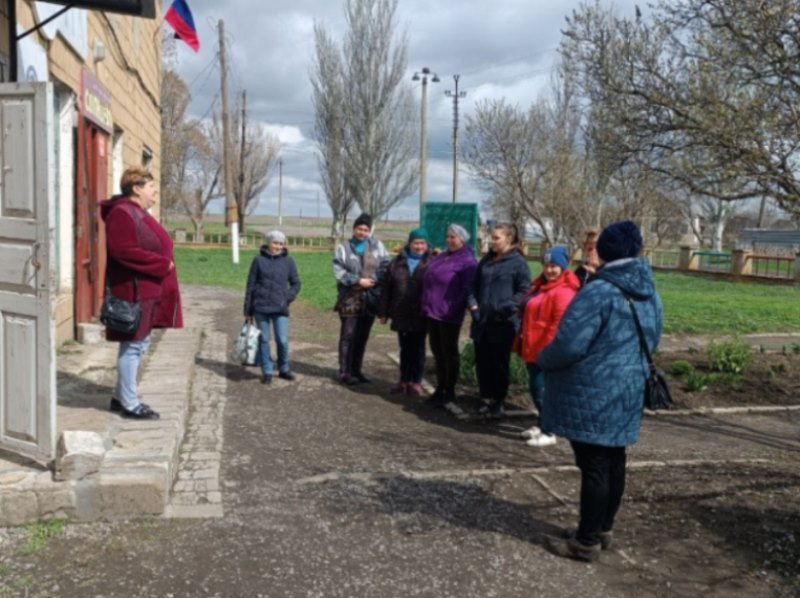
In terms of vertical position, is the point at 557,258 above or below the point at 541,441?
above

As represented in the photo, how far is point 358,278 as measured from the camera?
24.1 ft

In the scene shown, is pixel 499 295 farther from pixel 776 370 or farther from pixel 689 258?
pixel 689 258

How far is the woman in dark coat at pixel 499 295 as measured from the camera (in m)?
6.03

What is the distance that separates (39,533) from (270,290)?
3.75 meters

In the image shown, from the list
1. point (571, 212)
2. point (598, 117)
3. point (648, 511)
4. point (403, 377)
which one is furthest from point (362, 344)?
point (571, 212)

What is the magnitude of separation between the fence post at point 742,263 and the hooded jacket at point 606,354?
29.5m

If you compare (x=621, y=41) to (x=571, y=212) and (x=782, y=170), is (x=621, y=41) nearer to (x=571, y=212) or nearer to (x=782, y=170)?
(x=782, y=170)

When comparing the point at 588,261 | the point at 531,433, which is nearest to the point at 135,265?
the point at 531,433

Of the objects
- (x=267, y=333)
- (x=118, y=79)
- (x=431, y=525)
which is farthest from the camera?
(x=118, y=79)

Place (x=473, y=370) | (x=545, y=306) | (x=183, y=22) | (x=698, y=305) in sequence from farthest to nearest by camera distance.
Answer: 1. (x=698, y=305)
2. (x=183, y=22)
3. (x=473, y=370)
4. (x=545, y=306)

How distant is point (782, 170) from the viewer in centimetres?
621

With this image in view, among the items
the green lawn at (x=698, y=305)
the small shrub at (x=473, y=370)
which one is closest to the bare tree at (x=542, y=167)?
the green lawn at (x=698, y=305)

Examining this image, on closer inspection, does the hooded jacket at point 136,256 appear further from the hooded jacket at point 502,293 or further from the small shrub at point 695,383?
the small shrub at point 695,383

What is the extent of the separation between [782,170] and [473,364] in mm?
3414
